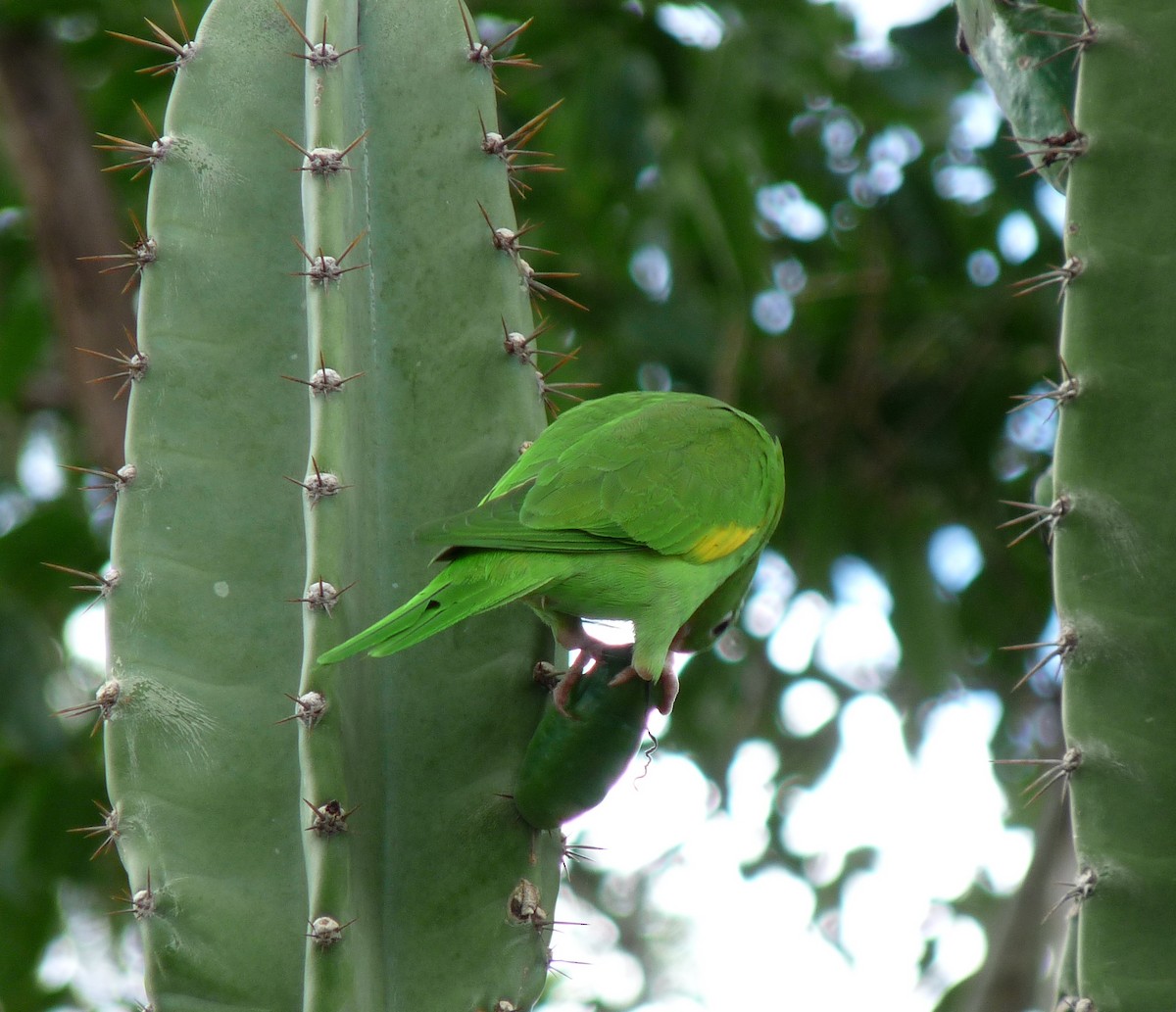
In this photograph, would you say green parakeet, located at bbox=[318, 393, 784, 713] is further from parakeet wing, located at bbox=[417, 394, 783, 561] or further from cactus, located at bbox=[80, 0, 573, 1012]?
cactus, located at bbox=[80, 0, 573, 1012]

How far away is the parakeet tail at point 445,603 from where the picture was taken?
1.93 meters

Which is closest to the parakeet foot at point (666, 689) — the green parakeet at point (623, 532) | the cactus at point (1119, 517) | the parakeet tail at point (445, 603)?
the green parakeet at point (623, 532)

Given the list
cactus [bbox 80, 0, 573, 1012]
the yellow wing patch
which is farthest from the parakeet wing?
cactus [bbox 80, 0, 573, 1012]

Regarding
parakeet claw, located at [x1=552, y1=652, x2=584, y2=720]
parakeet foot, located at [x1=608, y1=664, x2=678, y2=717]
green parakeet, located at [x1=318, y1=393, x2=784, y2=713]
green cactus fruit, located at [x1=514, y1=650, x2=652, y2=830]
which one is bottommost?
green cactus fruit, located at [x1=514, y1=650, x2=652, y2=830]

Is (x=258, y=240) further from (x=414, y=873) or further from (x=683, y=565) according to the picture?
(x=414, y=873)

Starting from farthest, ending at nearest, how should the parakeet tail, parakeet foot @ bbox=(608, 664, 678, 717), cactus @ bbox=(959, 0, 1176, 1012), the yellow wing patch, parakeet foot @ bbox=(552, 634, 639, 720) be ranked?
the yellow wing patch → parakeet foot @ bbox=(608, 664, 678, 717) → parakeet foot @ bbox=(552, 634, 639, 720) → cactus @ bbox=(959, 0, 1176, 1012) → the parakeet tail

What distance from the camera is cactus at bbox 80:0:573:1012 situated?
6.95 ft

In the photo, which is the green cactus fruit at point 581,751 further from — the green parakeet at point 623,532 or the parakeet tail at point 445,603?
the parakeet tail at point 445,603

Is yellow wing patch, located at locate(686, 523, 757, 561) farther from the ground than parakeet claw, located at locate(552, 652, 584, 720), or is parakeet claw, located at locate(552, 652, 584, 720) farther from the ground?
yellow wing patch, located at locate(686, 523, 757, 561)

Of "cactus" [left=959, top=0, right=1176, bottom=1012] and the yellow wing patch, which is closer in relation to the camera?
"cactus" [left=959, top=0, right=1176, bottom=1012]

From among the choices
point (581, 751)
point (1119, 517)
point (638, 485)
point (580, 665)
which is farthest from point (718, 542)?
point (1119, 517)

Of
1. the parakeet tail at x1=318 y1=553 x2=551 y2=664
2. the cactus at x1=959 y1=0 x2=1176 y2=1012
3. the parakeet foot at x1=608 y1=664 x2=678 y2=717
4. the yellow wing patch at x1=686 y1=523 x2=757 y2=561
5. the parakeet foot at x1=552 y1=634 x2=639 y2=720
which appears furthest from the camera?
the yellow wing patch at x1=686 y1=523 x2=757 y2=561

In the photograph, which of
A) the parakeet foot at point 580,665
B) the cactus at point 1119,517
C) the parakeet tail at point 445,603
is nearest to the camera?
the parakeet tail at point 445,603

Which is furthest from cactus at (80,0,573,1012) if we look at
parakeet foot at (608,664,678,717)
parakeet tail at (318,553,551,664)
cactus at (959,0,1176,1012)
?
cactus at (959,0,1176,1012)
